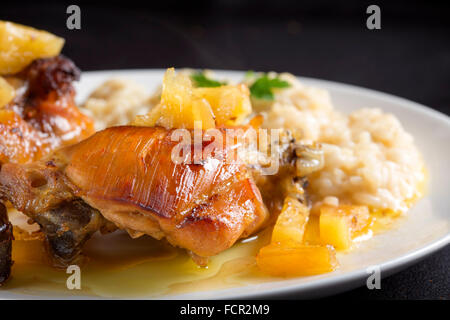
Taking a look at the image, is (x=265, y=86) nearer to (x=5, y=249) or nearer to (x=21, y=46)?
(x=21, y=46)

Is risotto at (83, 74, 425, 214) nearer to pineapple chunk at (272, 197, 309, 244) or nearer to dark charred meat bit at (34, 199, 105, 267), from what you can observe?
pineapple chunk at (272, 197, 309, 244)

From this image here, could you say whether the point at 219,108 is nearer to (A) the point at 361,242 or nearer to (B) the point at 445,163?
(A) the point at 361,242

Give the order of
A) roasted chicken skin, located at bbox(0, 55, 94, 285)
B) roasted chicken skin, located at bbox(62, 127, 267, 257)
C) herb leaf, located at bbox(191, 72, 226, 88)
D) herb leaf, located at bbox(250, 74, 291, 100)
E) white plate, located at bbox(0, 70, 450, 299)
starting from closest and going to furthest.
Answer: white plate, located at bbox(0, 70, 450, 299)
roasted chicken skin, located at bbox(62, 127, 267, 257)
roasted chicken skin, located at bbox(0, 55, 94, 285)
herb leaf, located at bbox(250, 74, 291, 100)
herb leaf, located at bbox(191, 72, 226, 88)

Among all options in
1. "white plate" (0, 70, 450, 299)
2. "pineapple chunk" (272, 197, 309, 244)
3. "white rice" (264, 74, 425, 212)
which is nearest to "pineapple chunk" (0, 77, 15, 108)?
"white plate" (0, 70, 450, 299)

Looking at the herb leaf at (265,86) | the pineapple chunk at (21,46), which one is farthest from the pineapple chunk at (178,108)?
the herb leaf at (265,86)

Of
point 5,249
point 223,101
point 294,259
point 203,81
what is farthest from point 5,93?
point 294,259

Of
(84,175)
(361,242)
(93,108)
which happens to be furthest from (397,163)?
(93,108)
